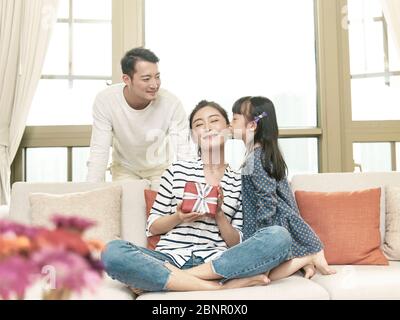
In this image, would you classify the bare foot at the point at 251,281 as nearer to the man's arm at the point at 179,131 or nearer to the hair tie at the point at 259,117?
the hair tie at the point at 259,117

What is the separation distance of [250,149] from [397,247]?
0.60 meters

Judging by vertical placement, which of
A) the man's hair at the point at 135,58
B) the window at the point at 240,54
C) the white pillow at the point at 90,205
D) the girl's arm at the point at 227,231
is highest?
the window at the point at 240,54

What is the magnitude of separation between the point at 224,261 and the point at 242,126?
45 cm

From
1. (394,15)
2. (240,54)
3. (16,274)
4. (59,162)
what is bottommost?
(16,274)

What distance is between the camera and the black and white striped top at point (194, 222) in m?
1.31

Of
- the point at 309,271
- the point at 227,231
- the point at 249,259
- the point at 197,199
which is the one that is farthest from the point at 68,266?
the point at 309,271

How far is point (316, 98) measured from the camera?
271 cm

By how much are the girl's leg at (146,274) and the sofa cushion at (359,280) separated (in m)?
0.30

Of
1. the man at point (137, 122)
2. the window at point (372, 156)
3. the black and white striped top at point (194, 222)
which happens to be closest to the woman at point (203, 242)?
the black and white striped top at point (194, 222)

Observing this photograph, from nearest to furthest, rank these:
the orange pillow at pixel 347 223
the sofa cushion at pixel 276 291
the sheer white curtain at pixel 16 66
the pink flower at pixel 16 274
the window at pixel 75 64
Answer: the pink flower at pixel 16 274 → the sofa cushion at pixel 276 291 → the orange pillow at pixel 347 223 → the sheer white curtain at pixel 16 66 → the window at pixel 75 64

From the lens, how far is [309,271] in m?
1.37

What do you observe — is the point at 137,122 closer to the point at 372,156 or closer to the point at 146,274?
the point at 146,274

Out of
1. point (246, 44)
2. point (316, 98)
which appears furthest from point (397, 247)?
point (246, 44)

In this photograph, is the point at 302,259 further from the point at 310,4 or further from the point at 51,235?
the point at 310,4
